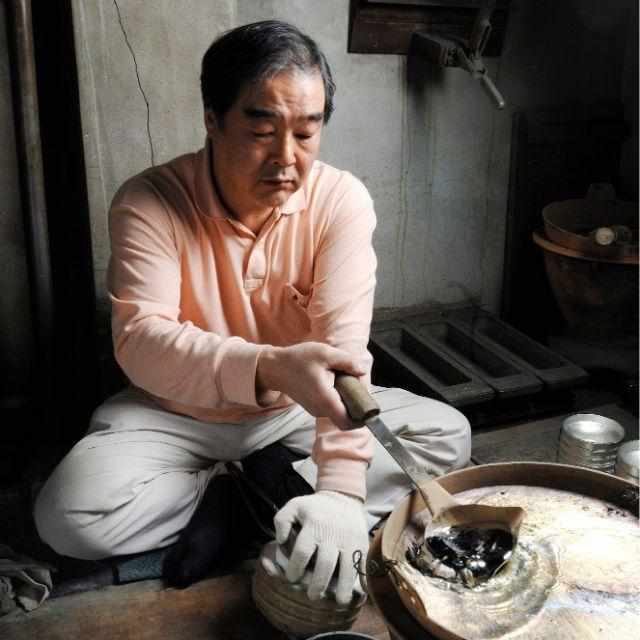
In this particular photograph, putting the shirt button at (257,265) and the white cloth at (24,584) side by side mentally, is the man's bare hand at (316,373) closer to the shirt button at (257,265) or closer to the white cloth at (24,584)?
the shirt button at (257,265)

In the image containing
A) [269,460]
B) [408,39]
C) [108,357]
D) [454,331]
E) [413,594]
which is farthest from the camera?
[454,331]

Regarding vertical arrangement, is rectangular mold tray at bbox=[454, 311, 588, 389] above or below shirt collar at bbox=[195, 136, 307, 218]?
below

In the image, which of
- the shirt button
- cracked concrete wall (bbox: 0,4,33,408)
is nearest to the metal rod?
cracked concrete wall (bbox: 0,4,33,408)

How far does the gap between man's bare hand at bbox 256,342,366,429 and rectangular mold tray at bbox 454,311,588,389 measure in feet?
6.07

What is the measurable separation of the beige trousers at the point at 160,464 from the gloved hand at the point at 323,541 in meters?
0.45

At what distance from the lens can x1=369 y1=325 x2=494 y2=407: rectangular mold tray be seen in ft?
11.6

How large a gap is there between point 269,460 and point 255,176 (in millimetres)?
986

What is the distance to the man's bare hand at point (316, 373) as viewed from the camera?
2.04 m

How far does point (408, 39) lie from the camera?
387 cm

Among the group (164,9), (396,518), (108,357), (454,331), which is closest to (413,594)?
(396,518)

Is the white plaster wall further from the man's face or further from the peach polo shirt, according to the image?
the man's face

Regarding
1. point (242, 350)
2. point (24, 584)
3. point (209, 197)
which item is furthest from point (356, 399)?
point (24, 584)

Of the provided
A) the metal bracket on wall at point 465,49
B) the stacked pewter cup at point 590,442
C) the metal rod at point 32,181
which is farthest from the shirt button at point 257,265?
the metal bracket on wall at point 465,49

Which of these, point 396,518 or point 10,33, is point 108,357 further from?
point 396,518
